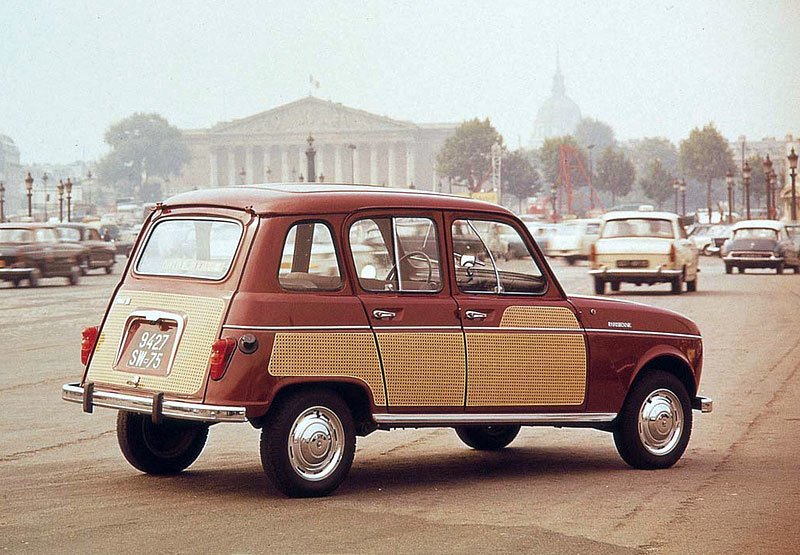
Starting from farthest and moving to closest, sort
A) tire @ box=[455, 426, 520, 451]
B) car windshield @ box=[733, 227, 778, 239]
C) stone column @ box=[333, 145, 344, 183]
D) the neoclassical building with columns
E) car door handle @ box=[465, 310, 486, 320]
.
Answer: the neoclassical building with columns → stone column @ box=[333, 145, 344, 183] → car windshield @ box=[733, 227, 778, 239] → tire @ box=[455, 426, 520, 451] → car door handle @ box=[465, 310, 486, 320]

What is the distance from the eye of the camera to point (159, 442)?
29.7ft

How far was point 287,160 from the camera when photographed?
620 feet

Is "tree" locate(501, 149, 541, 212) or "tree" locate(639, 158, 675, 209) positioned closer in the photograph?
"tree" locate(639, 158, 675, 209)

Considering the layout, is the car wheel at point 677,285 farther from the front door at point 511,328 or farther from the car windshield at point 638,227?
the front door at point 511,328

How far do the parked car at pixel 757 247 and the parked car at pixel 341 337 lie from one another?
38569mm

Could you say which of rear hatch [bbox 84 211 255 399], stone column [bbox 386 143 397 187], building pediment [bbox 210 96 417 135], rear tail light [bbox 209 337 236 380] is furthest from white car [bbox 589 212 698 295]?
stone column [bbox 386 143 397 187]

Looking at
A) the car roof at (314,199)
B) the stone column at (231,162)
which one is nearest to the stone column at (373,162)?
the stone column at (231,162)

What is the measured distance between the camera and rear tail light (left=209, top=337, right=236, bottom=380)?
790 centimetres

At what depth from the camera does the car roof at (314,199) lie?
8383 millimetres

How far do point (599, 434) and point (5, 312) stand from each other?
752 inches

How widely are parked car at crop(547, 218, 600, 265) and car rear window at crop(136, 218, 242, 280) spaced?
48.4 m

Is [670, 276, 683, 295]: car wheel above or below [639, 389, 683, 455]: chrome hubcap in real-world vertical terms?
above

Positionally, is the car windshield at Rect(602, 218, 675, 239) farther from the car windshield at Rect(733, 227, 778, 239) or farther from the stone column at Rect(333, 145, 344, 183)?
the stone column at Rect(333, 145, 344, 183)

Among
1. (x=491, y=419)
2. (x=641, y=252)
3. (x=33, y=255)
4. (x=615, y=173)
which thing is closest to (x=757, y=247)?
(x=641, y=252)
